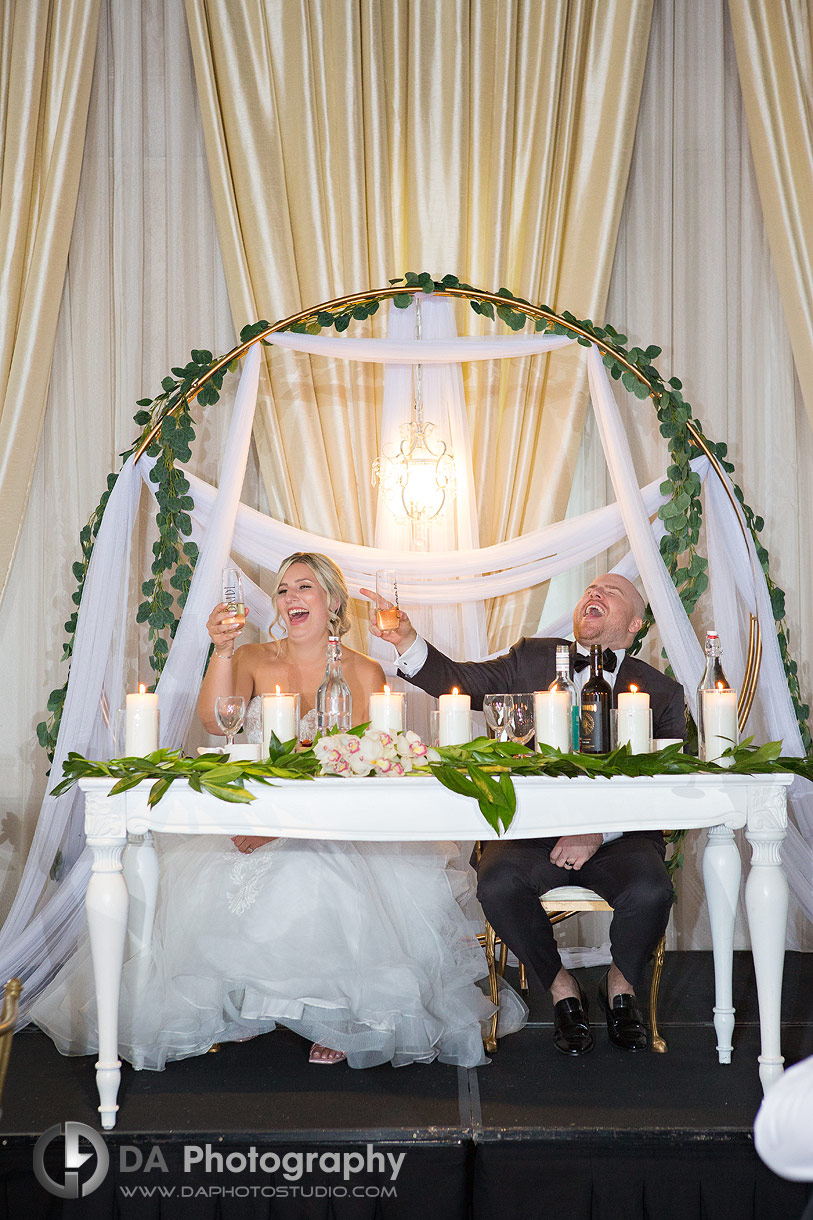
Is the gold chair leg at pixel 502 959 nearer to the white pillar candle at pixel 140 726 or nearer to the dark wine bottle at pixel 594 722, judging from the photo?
the dark wine bottle at pixel 594 722

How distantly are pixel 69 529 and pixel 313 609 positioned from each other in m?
1.32

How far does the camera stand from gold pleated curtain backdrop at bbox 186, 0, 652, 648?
4371 millimetres

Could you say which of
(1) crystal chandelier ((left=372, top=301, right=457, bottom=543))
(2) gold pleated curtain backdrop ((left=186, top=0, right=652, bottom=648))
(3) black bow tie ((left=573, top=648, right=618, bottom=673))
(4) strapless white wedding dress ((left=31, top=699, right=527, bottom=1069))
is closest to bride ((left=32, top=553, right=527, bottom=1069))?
(4) strapless white wedding dress ((left=31, top=699, right=527, bottom=1069))

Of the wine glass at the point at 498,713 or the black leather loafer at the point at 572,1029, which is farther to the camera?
the black leather loafer at the point at 572,1029

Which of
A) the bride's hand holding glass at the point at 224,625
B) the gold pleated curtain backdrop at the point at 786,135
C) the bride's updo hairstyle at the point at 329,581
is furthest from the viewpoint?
the gold pleated curtain backdrop at the point at 786,135

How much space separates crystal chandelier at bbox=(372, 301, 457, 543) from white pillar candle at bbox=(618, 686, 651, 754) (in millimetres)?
1345

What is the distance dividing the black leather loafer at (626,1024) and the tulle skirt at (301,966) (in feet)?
1.19

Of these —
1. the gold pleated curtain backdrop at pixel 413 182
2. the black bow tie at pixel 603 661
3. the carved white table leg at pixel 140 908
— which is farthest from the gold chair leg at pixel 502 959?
the gold pleated curtain backdrop at pixel 413 182

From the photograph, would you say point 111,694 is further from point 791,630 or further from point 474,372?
point 791,630

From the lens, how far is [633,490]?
11.3ft

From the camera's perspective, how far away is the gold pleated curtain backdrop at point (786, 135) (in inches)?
173

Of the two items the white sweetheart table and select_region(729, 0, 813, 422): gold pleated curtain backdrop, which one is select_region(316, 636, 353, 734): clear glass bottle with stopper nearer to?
the white sweetheart table

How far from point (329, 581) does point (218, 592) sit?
0.39 meters

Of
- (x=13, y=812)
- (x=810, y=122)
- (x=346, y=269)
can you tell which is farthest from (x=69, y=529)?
(x=810, y=122)
